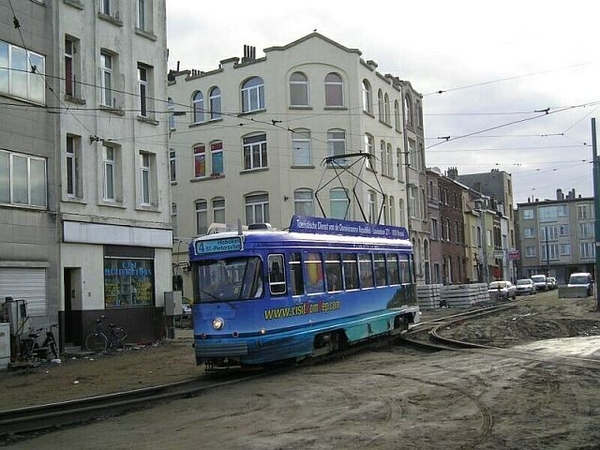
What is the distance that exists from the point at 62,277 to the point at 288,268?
9.01 m

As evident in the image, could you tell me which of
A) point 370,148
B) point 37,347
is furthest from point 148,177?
point 370,148

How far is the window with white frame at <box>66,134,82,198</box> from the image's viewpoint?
22438 millimetres

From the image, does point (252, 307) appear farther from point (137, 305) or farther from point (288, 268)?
point (137, 305)

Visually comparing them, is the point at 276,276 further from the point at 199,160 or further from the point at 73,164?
the point at 199,160

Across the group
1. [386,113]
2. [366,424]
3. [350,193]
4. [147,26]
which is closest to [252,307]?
[366,424]

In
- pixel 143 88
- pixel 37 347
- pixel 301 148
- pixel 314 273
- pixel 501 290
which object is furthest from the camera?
pixel 501 290

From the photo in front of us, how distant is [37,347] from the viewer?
1977 cm

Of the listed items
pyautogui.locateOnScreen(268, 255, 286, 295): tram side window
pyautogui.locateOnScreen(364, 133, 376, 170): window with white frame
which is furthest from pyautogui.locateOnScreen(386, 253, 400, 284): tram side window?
pyautogui.locateOnScreen(364, 133, 376, 170): window with white frame

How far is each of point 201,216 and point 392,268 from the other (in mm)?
23190

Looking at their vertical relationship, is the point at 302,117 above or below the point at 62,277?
above

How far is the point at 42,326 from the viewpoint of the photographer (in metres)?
20.6

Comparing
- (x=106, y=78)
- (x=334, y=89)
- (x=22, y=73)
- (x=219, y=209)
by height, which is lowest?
(x=219, y=209)

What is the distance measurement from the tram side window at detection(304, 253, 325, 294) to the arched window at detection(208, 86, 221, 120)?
1043 inches

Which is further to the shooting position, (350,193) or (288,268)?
(350,193)
